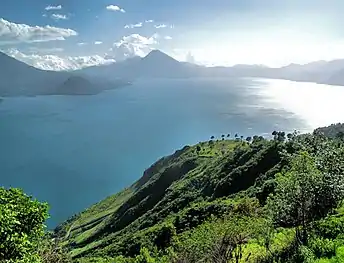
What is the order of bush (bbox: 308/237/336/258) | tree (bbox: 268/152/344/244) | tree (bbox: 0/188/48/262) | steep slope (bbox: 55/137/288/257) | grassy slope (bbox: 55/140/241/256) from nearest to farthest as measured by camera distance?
tree (bbox: 0/188/48/262) < bush (bbox: 308/237/336/258) < tree (bbox: 268/152/344/244) < steep slope (bbox: 55/137/288/257) < grassy slope (bbox: 55/140/241/256)

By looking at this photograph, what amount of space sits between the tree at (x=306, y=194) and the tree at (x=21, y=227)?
8069mm

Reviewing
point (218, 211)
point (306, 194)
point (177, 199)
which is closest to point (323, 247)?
point (306, 194)

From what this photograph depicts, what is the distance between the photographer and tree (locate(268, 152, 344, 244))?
12617 mm

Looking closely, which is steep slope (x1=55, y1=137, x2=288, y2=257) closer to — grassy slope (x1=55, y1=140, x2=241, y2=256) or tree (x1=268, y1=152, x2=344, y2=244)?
grassy slope (x1=55, y1=140, x2=241, y2=256)

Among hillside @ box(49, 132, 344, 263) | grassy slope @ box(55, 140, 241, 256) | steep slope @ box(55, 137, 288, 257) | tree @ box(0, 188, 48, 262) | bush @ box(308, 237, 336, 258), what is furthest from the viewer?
grassy slope @ box(55, 140, 241, 256)

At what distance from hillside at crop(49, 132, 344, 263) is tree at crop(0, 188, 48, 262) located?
6170 millimetres

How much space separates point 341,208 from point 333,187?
1.42m

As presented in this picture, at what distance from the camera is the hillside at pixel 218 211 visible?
13.1 m

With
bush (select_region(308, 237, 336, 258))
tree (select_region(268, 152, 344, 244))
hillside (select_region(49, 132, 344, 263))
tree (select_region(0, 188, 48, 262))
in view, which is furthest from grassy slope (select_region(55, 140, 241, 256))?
bush (select_region(308, 237, 336, 258))

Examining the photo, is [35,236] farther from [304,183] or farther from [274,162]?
[274,162]

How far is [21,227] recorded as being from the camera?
11188mm

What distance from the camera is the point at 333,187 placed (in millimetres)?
12953

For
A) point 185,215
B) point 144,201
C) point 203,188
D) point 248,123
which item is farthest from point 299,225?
point 248,123

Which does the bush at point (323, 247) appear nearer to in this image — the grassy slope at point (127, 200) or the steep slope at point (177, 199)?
the steep slope at point (177, 199)
